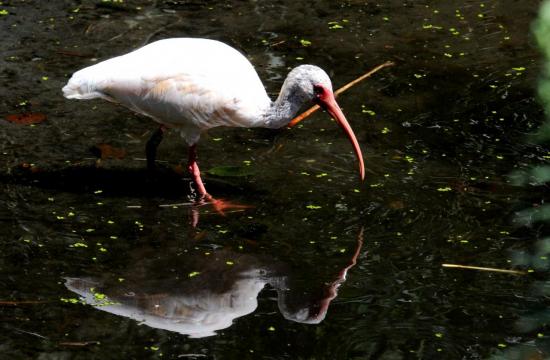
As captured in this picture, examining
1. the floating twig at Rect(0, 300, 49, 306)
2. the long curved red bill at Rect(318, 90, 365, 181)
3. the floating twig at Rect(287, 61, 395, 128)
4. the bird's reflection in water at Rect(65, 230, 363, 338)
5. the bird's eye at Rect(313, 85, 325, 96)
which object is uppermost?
the bird's eye at Rect(313, 85, 325, 96)

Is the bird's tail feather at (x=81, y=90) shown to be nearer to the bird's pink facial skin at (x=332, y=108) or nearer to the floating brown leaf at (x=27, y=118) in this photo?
the floating brown leaf at (x=27, y=118)

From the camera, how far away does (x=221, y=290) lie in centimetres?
466

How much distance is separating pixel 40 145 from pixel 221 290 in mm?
1963

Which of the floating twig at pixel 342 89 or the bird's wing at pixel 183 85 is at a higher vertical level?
the bird's wing at pixel 183 85

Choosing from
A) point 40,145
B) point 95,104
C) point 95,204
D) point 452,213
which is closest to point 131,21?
point 95,104

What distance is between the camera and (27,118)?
6.30 m

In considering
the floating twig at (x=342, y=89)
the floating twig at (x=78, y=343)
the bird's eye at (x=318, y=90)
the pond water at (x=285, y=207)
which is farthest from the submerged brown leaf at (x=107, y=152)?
the floating twig at (x=78, y=343)

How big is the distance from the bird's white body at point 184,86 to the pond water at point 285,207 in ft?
Answer: 1.40

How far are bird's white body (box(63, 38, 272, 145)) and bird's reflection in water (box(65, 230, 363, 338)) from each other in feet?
3.14

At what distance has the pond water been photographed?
4328 mm

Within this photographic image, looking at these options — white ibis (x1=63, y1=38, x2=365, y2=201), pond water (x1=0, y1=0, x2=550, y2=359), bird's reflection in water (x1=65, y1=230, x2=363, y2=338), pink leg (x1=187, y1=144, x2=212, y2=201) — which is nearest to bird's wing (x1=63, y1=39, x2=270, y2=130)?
white ibis (x1=63, y1=38, x2=365, y2=201)

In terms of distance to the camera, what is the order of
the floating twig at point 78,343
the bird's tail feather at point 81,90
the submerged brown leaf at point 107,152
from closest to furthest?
the floating twig at point 78,343 < the bird's tail feather at point 81,90 < the submerged brown leaf at point 107,152

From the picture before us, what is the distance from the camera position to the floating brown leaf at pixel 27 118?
6.26 m

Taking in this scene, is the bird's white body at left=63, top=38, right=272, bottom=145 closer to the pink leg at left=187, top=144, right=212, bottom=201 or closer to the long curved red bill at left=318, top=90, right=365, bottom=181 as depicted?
the pink leg at left=187, top=144, right=212, bottom=201
